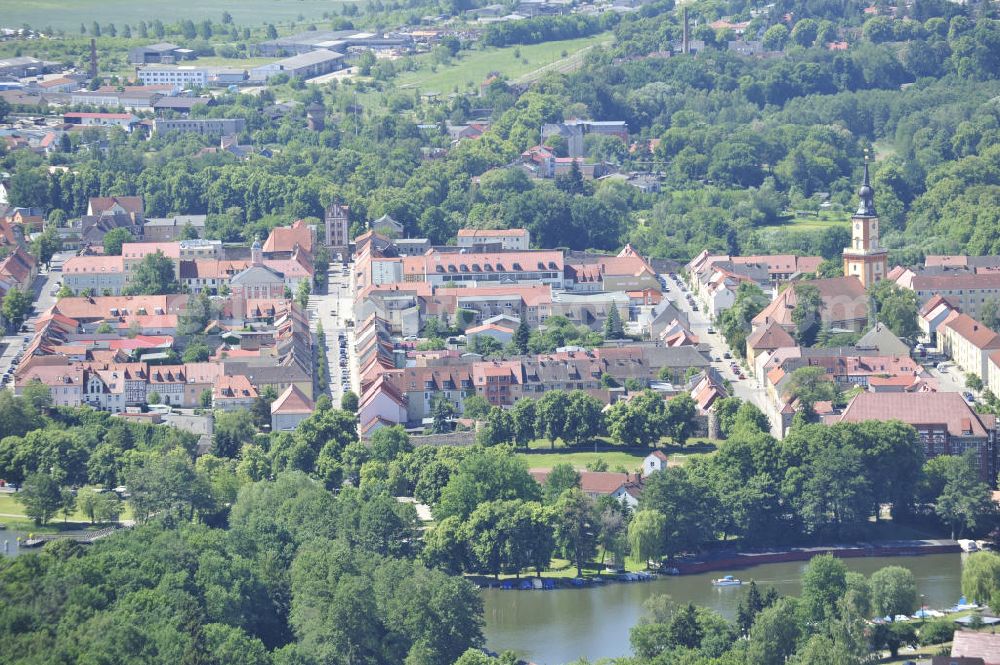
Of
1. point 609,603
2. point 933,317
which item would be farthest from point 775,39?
point 609,603

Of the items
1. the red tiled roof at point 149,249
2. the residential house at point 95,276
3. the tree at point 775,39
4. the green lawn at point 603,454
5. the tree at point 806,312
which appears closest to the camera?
the green lawn at point 603,454

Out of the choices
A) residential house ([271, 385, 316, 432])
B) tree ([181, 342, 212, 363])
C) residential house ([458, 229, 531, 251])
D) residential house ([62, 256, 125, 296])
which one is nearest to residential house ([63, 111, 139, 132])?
residential house ([458, 229, 531, 251])

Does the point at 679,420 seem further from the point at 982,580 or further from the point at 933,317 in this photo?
the point at 933,317

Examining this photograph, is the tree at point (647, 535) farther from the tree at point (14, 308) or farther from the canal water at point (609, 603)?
the tree at point (14, 308)

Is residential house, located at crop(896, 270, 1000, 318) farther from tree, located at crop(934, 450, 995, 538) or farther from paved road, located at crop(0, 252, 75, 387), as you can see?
paved road, located at crop(0, 252, 75, 387)

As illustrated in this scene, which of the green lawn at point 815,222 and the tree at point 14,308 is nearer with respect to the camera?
the tree at point 14,308

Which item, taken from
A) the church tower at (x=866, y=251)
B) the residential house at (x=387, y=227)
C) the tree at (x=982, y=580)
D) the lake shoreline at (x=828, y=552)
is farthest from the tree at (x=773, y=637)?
the residential house at (x=387, y=227)

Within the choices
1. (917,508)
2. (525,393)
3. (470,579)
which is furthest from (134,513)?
(917,508)
